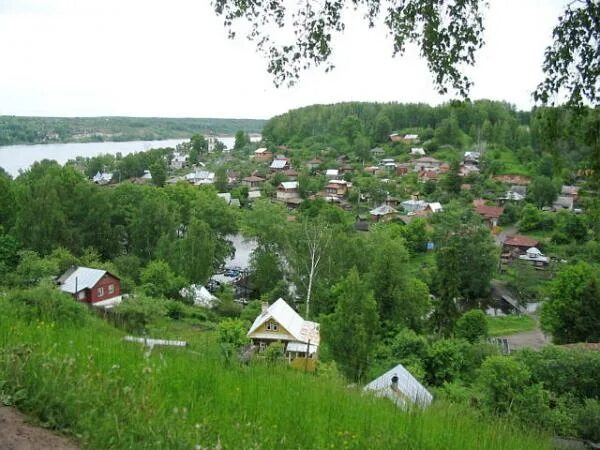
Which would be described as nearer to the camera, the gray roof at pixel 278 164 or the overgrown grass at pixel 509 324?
the overgrown grass at pixel 509 324

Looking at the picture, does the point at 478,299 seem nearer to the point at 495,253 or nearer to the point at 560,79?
the point at 495,253

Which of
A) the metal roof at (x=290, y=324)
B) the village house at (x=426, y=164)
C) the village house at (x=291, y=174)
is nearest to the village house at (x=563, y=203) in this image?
the village house at (x=426, y=164)

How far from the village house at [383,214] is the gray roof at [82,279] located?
84.0 feet

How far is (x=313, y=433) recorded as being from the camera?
2.86 m

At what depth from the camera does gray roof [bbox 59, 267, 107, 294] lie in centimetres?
1797

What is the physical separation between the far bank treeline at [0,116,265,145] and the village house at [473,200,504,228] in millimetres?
74543

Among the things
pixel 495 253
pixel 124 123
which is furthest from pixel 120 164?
pixel 124 123

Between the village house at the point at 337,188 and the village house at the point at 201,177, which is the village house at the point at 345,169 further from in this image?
the village house at the point at 201,177

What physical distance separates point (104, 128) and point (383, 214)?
10500 cm

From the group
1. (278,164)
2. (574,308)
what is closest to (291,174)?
(278,164)

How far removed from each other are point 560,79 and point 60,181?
992 inches

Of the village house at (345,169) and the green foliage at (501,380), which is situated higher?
the green foliage at (501,380)

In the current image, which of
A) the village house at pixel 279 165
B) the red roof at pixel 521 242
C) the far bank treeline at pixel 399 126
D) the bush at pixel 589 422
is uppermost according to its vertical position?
the far bank treeline at pixel 399 126

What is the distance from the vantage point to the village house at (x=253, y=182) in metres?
56.9
